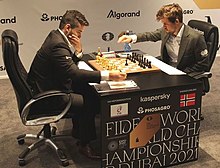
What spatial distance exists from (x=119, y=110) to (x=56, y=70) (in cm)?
61

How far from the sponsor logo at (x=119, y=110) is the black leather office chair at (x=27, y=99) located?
0.40m

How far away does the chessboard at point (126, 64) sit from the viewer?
3.02 m

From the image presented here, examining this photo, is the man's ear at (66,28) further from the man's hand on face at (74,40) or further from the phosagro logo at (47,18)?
the phosagro logo at (47,18)

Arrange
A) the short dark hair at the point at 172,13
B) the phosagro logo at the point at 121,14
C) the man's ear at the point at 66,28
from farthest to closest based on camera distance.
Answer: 1. the phosagro logo at the point at 121,14
2. the short dark hair at the point at 172,13
3. the man's ear at the point at 66,28

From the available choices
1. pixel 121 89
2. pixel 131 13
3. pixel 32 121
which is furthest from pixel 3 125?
pixel 131 13

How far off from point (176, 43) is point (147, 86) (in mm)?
904

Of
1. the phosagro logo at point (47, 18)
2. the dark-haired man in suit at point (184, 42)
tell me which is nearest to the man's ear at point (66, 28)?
the dark-haired man in suit at point (184, 42)

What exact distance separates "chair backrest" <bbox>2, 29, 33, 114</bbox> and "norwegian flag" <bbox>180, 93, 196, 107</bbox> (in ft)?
3.68

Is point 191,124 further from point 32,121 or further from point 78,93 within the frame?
point 32,121

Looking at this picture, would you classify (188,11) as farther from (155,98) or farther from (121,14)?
(155,98)

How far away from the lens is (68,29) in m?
2.87

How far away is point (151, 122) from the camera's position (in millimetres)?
2688

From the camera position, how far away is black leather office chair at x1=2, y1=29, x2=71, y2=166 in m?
2.60


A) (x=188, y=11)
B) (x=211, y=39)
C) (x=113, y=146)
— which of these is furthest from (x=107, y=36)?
(x=113, y=146)
